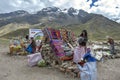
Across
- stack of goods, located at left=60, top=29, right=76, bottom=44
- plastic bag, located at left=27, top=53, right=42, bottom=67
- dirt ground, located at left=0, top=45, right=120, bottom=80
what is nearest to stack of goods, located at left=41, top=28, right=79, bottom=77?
stack of goods, located at left=60, top=29, right=76, bottom=44

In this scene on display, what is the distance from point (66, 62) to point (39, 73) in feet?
9.19

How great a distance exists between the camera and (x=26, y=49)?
24.5 m

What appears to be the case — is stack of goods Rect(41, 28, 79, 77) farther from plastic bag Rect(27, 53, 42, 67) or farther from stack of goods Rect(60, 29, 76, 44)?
plastic bag Rect(27, 53, 42, 67)

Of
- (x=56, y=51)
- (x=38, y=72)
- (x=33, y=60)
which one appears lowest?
(x=38, y=72)

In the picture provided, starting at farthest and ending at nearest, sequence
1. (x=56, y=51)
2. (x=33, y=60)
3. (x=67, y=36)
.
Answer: (x=67, y=36)
(x=56, y=51)
(x=33, y=60)

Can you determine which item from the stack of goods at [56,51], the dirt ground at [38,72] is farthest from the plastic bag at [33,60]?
the stack of goods at [56,51]

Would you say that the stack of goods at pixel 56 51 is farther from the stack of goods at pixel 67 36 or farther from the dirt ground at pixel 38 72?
the dirt ground at pixel 38 72

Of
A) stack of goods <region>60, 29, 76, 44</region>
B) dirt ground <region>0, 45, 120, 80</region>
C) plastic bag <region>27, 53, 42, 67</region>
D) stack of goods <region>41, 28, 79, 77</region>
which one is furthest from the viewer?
stack of goods <region>60, 29, 76, 44</region>

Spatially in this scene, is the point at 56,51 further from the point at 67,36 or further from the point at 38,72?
the point at 67,36

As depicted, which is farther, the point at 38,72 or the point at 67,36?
the point at 67,36

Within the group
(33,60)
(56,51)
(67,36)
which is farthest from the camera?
(67,36)

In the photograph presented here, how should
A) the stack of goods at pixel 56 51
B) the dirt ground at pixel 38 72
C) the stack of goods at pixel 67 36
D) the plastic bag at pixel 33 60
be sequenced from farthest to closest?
the stack of goods at pixel 67 36
the plastic bag at pixel 33 60
the stack of goods at pixel 56 51
the dirt ground at pixel 38 72

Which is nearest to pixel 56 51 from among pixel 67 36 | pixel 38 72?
pixel 38 72

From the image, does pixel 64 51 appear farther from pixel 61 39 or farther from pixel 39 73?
pixel 39 73
